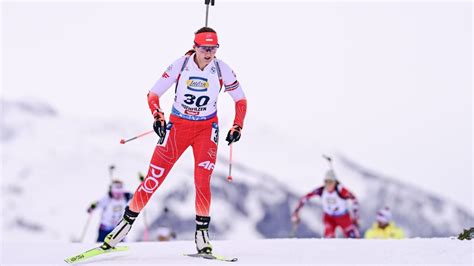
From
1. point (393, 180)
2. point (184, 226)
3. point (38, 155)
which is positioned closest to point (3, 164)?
point (38, 155)

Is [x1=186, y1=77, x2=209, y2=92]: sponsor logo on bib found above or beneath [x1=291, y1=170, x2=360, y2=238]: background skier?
above

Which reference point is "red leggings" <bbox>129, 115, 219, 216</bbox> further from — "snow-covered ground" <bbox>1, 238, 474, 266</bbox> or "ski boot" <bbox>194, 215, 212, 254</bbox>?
"snow-covered ground" <bbox>1, 238, 474, 266</bbox>

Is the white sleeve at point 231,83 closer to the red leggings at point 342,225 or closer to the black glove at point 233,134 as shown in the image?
the black glove at point 233,134

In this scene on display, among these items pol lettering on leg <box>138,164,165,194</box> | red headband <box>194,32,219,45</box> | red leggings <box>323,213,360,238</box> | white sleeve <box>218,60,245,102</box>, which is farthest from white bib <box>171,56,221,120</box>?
red leggings <box>323,213,360,238</box>

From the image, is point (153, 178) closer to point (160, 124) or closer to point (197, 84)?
point (160, 124)

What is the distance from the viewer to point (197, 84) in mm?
6762

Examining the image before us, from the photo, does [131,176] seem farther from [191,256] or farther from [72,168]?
[191,256]

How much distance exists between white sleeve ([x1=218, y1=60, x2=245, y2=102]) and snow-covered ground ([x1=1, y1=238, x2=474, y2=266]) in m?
1.79

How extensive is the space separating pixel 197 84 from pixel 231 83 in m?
0.46

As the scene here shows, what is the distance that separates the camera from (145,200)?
690 centimetres

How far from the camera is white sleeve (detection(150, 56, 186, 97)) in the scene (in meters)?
6.85

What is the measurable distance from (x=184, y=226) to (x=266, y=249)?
65.4 metres

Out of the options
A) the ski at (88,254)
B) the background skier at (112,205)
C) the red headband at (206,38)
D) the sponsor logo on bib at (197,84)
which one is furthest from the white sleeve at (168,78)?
the background skier at (112,205)

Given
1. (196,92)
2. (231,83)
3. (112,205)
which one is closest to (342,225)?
(112,205)
